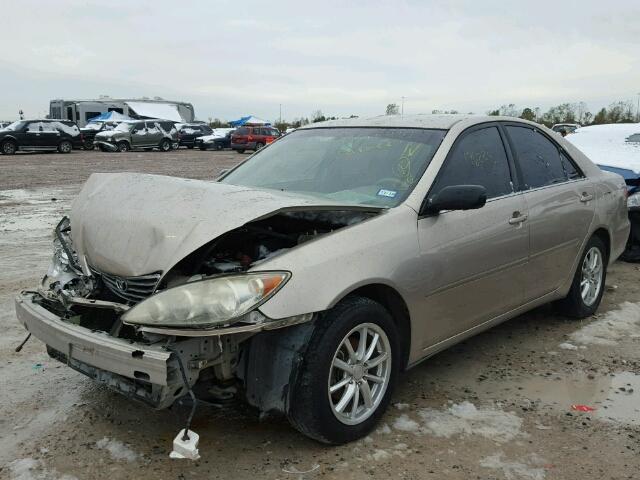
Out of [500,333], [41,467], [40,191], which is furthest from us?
[40,191]

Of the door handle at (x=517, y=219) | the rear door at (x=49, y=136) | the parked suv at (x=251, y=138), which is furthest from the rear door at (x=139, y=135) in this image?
the door handle at (x=517, y=219)

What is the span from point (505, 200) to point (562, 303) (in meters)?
1.47

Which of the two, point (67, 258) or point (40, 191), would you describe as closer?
point (67, 258)

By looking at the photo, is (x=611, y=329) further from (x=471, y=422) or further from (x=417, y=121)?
(x=417, y=121)

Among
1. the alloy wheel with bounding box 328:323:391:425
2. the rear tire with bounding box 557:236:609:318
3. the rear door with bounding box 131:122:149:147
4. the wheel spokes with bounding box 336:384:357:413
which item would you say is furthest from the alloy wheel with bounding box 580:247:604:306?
the rear door with bounding box 131:122:149:147

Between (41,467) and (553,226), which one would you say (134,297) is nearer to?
(41,467)

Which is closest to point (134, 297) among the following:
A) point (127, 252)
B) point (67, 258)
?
point (127, 252)

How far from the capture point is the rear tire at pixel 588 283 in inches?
196

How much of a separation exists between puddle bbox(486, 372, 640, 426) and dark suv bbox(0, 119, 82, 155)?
1150 inches

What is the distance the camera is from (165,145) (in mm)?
35469

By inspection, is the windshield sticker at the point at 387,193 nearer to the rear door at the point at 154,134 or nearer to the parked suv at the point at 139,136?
the parked suv at the point at 139,136

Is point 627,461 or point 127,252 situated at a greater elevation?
point 127,252

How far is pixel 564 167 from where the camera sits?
489cm

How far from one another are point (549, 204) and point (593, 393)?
4.38 feet
